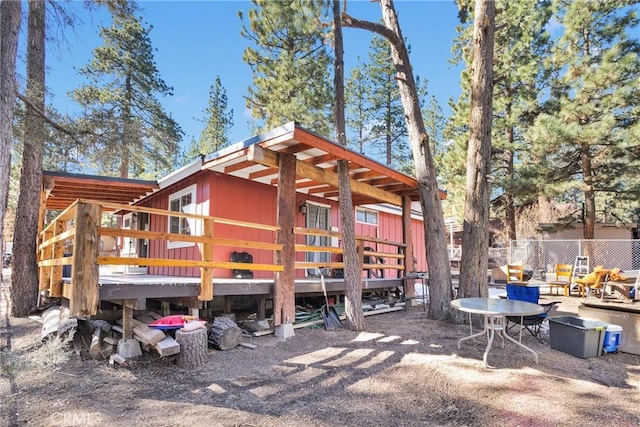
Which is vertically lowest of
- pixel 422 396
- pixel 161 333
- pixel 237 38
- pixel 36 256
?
pixel 422 396

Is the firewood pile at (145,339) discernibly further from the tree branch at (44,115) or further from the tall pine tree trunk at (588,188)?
the tall pine tree trunk at (588,188)

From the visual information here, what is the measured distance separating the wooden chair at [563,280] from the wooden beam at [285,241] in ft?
29.2

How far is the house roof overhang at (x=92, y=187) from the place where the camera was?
7.65m

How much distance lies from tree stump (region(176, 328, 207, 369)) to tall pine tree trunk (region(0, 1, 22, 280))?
1.88m

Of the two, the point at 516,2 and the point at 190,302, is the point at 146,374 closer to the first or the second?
the point at 190,302

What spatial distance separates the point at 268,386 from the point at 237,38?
1443 centimetres

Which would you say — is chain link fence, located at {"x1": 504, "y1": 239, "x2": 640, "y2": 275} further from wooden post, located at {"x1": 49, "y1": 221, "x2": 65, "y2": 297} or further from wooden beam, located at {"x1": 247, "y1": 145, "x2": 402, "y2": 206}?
wooden post, located at {"x1": 49, "y1": 221, "x2": 65, "y2": 297}

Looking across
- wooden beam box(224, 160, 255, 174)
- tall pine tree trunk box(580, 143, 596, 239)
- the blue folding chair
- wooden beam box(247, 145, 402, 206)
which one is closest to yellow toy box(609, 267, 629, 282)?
tall pine tree trunk box(580, 143, 596, 239)

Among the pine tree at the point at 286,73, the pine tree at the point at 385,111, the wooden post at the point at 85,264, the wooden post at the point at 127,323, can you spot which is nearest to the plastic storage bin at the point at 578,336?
the wooden post at the point at 127,323

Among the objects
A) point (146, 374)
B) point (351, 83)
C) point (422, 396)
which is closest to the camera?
point (422, 396)

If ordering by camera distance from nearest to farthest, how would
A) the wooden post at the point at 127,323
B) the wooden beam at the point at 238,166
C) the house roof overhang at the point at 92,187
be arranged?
the wooden post at the point at 127,323, the wooden beam at the point at 238,166, the house roof overhang at the point at 92,187

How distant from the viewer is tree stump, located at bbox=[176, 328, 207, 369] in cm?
400

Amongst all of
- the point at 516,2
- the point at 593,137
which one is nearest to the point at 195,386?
the point at 593,137

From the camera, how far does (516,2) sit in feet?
46.7
